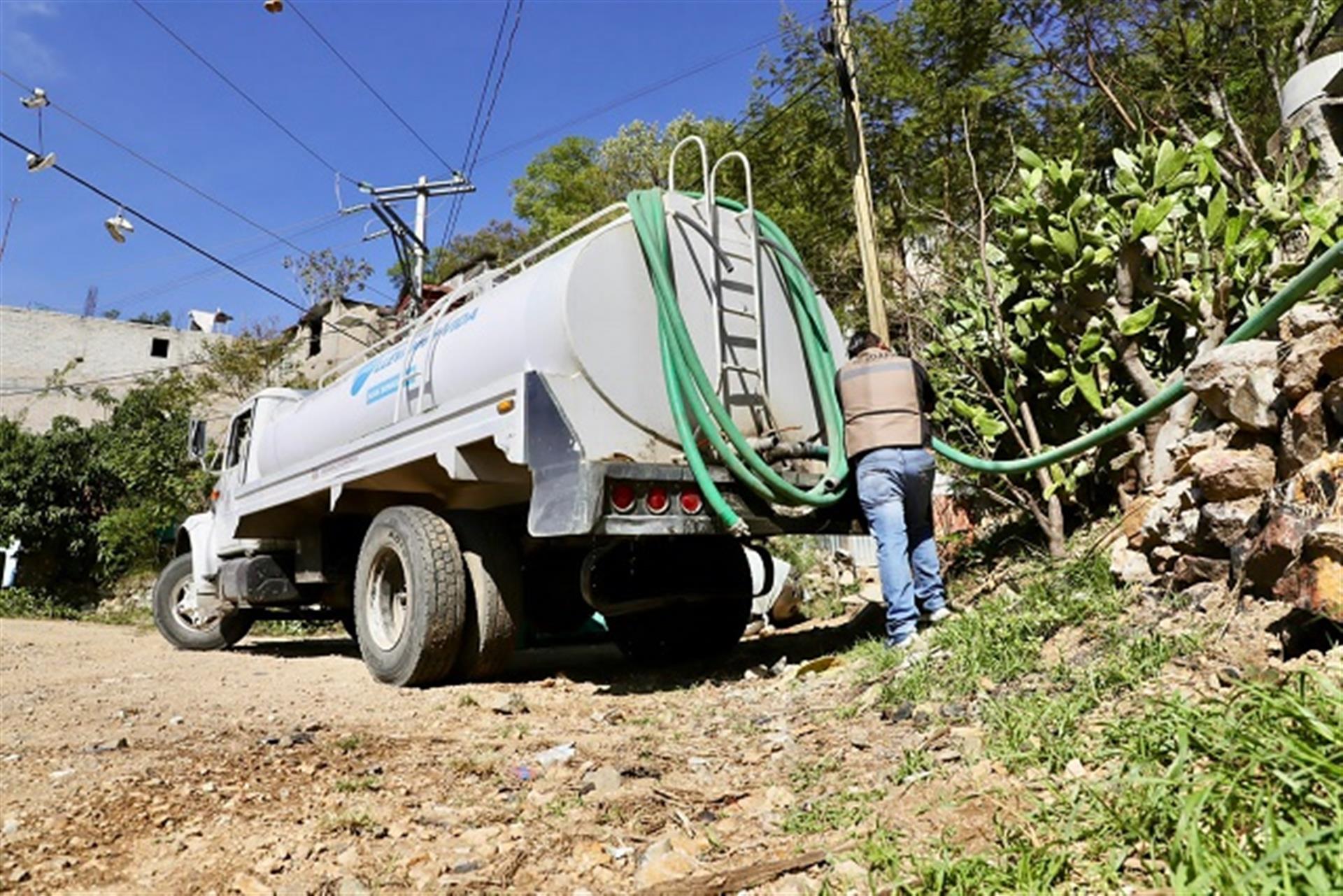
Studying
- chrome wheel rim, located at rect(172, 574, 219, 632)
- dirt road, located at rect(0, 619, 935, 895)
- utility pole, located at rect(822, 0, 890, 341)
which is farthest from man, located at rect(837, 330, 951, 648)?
chrome wheel rim, located at rect(172, 574, 219, 632)

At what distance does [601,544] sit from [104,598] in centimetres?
1935

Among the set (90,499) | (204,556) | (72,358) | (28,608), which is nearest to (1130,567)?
(204,556)

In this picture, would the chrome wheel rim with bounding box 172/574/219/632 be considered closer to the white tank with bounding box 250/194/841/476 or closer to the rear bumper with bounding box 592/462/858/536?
the white tank with bounding box 250/194/841/476

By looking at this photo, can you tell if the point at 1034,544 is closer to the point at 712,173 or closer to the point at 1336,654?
the point at 712,173

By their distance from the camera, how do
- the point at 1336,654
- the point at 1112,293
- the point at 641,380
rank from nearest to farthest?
1. the point at 1336,654
2. the point at 641,380
3. the point at 1112,293

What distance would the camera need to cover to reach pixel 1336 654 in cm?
242

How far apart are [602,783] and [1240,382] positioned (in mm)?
2845

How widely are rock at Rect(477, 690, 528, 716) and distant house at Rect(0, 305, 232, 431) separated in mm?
28860

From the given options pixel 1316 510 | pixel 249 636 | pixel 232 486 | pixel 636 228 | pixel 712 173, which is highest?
pixel 712 173

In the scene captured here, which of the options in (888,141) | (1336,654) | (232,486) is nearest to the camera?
(1336,654)

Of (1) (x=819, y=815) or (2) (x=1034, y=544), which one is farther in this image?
(2) (x=1034, y=544)

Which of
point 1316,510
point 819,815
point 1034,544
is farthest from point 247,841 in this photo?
point 1034,544

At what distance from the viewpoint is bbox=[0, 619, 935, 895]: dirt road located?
2.29 meters

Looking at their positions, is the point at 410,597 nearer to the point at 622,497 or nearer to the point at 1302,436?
the point at 622,497
